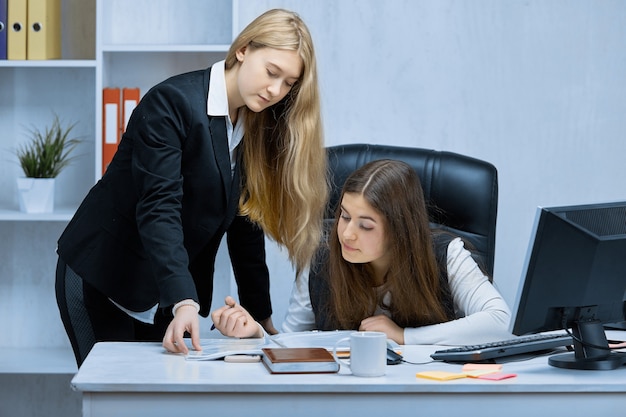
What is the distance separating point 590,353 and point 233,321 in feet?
2.34

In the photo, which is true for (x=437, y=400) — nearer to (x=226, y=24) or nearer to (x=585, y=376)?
(x=585, y=376)

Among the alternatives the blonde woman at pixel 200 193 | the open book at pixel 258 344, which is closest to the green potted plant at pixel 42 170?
the blonde woman at pixel 200 193

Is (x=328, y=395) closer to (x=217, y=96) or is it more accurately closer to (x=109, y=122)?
(x=217, y=96)

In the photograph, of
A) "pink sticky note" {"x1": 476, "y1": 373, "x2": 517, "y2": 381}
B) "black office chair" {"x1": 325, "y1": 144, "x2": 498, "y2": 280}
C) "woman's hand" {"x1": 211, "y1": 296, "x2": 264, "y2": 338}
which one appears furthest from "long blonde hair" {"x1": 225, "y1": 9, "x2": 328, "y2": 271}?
"pink sticky note" {"x1": 476, "y1": 373, "x2": 517, "y2": 381}

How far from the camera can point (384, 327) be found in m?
2.05

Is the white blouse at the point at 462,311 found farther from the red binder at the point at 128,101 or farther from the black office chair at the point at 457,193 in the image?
the red binder at the point at 128,101

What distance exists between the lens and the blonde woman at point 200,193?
1.81m

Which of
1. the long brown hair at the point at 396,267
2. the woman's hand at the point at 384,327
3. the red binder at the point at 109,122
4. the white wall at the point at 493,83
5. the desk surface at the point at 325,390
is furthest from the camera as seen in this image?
the white wall at the point at 493,83

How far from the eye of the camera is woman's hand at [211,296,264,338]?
1870 millimetres

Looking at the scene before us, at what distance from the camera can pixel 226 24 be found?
312 centimetres

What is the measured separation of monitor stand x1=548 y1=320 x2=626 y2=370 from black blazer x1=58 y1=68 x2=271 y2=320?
28.2 inches

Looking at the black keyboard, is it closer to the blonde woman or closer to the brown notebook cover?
the brown notebook cover

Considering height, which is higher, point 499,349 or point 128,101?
point 128,101

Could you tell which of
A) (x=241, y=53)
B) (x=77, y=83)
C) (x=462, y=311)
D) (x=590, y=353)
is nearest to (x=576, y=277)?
(x=590, y=353)
